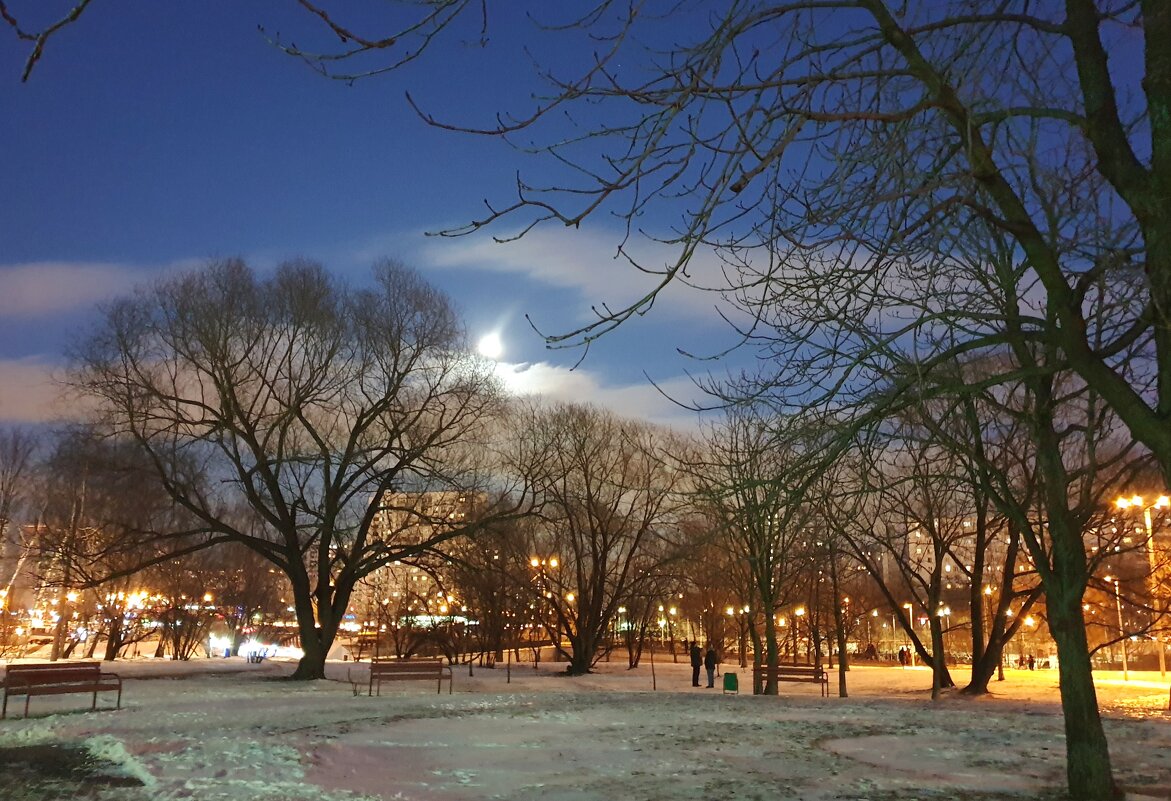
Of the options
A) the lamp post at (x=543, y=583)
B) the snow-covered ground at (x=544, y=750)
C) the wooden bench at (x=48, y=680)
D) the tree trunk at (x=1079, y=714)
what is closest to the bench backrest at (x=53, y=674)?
the wooden bench at (x=48, y=680)

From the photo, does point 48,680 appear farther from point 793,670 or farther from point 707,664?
point 707,664

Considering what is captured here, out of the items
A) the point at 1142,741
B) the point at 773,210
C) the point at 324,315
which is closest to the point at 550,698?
the point at 1142,741

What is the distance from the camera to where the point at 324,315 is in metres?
25.7

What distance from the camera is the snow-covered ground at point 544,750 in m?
8.19

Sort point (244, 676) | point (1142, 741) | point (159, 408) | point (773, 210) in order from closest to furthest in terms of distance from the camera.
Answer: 1. point (773, 210)
2. point (1142, 741)
3. point (159, 408)
4. point (244, 676)

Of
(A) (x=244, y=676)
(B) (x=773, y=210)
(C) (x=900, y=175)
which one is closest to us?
(C) (x=900, y=175)

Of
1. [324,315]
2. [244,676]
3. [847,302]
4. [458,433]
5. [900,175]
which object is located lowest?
[244,676]

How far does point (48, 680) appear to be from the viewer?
1373 centimetres

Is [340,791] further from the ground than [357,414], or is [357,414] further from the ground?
[357,414]

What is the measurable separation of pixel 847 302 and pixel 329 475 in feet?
73.6

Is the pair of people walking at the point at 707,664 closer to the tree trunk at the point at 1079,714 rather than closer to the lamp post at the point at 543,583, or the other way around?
the lamp post at the point at 543,583

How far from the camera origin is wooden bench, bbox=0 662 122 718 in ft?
42.8

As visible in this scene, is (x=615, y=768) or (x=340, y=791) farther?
(x=615, y=768)

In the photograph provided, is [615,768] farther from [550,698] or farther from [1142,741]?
[550,698]
